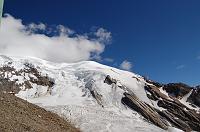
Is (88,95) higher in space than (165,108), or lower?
higher

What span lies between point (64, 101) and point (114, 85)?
43.2 feet

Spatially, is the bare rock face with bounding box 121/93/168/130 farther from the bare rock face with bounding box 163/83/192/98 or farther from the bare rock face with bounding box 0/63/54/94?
the bare rock face with bounding box 163/83/192/98

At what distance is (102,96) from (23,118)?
120 ft

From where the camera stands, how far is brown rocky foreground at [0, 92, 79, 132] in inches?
992

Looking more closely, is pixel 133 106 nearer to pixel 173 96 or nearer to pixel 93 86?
pixel 93 86

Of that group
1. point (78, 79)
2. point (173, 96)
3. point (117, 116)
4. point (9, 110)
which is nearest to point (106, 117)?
point (117, 116)

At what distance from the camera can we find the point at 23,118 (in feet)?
98.8

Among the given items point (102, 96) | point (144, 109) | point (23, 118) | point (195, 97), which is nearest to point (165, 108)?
point (144, 109)

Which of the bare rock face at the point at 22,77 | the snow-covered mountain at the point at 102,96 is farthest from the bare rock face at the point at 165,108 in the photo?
the bare rock face at the point at 22,77

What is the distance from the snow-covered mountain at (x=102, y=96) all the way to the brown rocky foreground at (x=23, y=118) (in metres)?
12.6

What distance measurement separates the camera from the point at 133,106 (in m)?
64.3

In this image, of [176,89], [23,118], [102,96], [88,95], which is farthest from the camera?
[176,89]

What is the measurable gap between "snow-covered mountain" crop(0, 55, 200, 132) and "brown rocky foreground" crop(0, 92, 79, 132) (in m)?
12.6

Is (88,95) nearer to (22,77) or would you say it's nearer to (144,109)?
(144,109)
